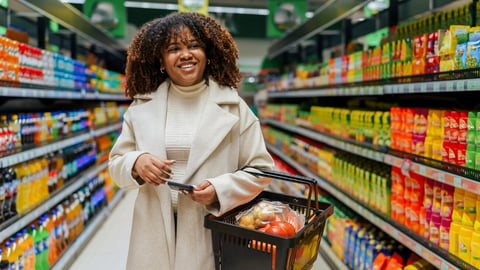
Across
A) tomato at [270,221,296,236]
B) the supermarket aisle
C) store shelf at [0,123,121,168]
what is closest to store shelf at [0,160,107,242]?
store shelf at [0,123,121,168]

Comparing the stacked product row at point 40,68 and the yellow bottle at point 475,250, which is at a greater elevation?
the stacked product row at point 40,68

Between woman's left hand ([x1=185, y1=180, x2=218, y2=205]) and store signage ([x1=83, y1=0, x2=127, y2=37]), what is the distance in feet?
27.6

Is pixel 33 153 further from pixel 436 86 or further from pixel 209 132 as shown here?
pixel 436 86

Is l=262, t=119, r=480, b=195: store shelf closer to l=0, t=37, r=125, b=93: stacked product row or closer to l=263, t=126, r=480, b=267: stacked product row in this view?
l=263, t=126, r=480, b=267: stacked product row

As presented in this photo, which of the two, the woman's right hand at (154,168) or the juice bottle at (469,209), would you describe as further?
the juice bottle at (469,209)

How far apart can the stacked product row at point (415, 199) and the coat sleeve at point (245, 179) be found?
1.04m

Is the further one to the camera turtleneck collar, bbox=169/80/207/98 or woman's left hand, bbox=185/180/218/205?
turtleneck collar, bbox=169/80/207/98

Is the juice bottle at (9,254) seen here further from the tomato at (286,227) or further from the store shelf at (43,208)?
the tomato at (286,227)

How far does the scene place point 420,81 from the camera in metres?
2.49

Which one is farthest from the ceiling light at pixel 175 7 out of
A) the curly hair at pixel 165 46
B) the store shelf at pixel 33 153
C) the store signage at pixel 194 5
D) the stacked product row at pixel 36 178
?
the curly hair at pixel 165 46

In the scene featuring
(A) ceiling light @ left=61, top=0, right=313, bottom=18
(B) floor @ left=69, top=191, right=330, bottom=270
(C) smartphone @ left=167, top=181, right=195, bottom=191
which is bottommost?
(B) floor @ left=69, top=191, right=330, bottom=270

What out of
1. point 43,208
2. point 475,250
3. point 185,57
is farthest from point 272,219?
point 43,208

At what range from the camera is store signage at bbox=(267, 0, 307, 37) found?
949 cm

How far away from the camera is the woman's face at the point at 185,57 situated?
171cm
